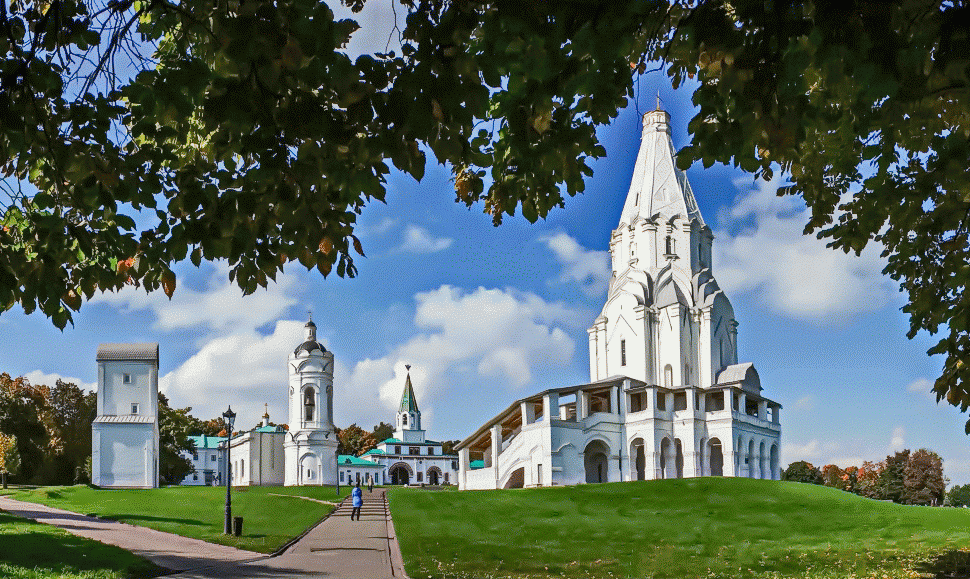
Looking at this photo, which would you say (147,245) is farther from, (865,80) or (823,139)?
(823,139)

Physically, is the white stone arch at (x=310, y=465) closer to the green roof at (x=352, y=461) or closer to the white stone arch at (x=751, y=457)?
the green roof at (x=352, y=461)

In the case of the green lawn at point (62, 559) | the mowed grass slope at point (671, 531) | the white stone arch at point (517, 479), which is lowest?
the white stone arch at point (517, 479)

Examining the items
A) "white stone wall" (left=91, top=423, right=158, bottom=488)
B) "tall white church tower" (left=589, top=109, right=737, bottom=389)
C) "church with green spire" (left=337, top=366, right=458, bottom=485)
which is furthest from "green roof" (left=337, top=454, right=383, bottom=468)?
"white stone wall" (left=91, top=423, right=158, bottom=488)

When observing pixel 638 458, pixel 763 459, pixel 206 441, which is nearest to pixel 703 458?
pixel 638 458

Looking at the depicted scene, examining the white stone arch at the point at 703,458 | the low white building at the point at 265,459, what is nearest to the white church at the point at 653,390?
the white stone arch at the point at 703,458

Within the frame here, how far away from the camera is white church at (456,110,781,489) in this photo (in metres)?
56.6

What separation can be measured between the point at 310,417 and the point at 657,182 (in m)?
33.8

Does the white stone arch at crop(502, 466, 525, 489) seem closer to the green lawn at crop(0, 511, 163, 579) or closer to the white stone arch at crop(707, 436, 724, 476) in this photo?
the white stone arch at crop(707, 436, 724, 476)

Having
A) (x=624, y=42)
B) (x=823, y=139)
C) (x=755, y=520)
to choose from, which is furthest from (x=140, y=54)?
(x=755, y=520)

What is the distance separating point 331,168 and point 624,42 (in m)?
2.20

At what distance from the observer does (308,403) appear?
243ft

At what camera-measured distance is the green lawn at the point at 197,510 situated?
78.3ft

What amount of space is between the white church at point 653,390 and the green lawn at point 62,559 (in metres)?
36.6

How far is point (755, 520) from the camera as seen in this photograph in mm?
31469
